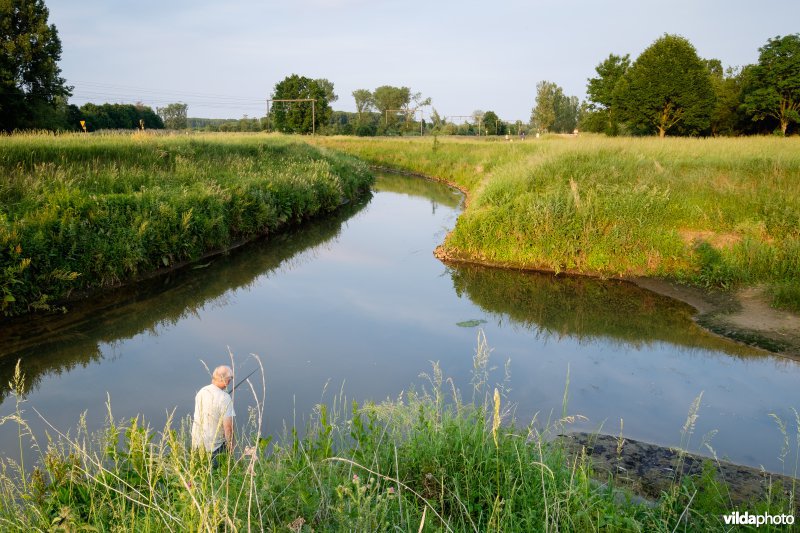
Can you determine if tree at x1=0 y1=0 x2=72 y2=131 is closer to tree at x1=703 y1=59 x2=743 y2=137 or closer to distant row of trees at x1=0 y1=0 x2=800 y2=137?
distant row of trees at x1=0 y1=0 x2=800 y2=137

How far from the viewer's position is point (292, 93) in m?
67.3

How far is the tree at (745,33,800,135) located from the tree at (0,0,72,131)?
41.5m

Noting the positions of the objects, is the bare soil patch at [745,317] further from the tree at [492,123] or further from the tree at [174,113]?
the tree at [174,113]

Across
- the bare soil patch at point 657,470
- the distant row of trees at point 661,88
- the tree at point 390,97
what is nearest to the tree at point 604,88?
the distant row of trees at point 661,88

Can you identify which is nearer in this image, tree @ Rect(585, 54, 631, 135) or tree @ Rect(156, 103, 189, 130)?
tree @ Rect(585, 54, 631, 135)

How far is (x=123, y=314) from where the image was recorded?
31.0 ft

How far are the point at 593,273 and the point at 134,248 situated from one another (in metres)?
9.35

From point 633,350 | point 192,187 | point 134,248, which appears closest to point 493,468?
point 633,350

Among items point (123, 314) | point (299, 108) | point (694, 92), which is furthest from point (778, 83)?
point (299, 108)

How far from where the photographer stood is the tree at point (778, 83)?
32.1 meters

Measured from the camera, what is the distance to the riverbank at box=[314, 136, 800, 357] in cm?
1032

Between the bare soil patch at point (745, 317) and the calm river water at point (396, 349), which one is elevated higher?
the bare soil patch at point (745, 317)

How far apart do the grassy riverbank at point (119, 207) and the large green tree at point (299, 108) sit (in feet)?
148

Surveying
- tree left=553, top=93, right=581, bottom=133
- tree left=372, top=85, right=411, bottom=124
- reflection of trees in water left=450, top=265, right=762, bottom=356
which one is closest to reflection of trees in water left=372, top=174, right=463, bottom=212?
reflection of trees in water left=450, top=265, right=762, bottom=356
